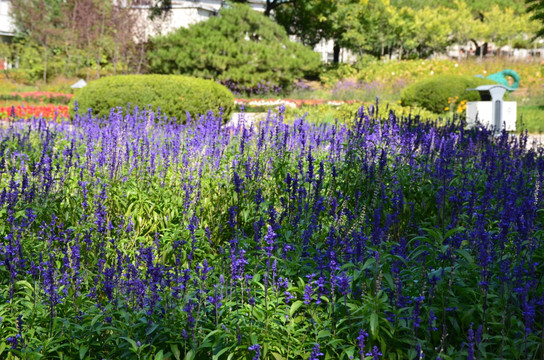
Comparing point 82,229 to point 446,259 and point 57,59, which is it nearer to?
point 446,259

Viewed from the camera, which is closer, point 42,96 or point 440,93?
point 440,93

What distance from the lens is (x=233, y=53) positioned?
25.2 m

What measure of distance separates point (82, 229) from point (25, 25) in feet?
109

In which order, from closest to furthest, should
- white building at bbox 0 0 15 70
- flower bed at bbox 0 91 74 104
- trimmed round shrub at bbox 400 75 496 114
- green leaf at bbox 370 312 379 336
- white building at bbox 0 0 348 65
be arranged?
green leaf at bbox 370 312 379 336
trimmed round shrub at bbox 400 75 496 114
flower bed at bbox 0 91 74 104
white building at bbox 0 0 348 65
white building at bbox 0 0 15 70

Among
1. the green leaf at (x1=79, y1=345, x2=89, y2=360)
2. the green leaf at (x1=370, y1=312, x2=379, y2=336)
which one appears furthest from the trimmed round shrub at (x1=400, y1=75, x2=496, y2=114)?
the green leaf at (x1=79, y1=345, x2=89, y2=360)

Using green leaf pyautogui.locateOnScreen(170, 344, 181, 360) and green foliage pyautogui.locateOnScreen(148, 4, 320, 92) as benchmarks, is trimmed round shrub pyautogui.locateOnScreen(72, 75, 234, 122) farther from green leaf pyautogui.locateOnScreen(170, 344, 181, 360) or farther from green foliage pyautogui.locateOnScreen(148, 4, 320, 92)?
green foliage pyautogui.locateOnScreen(148, 4, 320, 92)

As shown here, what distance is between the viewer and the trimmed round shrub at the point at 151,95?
39.0ft

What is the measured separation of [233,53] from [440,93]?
10.3m

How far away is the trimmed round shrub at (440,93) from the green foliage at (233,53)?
8021mm

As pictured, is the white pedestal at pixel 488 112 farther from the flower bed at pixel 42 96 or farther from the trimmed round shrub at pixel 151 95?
the flower bed at pixel 42 96

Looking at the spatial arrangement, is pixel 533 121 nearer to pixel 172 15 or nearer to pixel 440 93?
pixel 440 93

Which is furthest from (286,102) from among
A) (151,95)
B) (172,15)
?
(172,15)

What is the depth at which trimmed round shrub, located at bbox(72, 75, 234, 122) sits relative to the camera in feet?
39.0

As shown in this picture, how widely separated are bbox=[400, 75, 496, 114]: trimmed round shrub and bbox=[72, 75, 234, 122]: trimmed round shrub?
8732 millimetres
